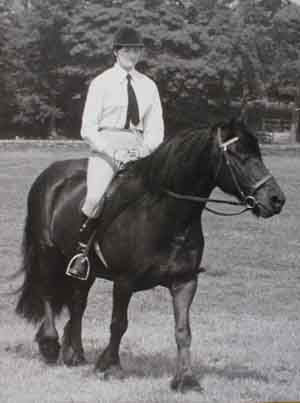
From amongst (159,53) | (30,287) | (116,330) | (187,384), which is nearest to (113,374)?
(116,330)

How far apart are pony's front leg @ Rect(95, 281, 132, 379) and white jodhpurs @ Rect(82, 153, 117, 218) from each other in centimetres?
66

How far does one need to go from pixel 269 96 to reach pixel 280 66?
24.4 ft

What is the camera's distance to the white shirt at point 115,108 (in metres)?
7.18

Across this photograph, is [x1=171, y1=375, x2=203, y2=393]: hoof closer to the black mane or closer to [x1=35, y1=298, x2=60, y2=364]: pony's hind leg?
the black mane

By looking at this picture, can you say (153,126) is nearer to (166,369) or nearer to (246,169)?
(246,169)

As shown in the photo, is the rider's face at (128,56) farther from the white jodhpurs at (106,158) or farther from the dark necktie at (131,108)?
the white jodhpurs at (106,158)

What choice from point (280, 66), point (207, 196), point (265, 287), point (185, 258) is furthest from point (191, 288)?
point (280, 66)

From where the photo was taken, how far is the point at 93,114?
7.19 m

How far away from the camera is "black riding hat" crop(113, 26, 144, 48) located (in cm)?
719

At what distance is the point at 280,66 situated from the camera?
80.4m

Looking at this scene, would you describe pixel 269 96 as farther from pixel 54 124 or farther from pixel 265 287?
pixel 265 287

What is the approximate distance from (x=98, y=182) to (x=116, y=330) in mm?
1210

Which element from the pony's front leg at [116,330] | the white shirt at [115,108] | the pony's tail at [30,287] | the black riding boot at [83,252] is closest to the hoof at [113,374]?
the pony's front leg at [116,330]

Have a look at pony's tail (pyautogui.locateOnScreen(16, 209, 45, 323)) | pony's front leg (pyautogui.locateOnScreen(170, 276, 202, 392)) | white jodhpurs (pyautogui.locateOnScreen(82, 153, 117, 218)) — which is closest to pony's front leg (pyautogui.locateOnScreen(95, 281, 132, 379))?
pony's front leg (pyautogui.locateOnScreen(170, 276, 202, 392))
